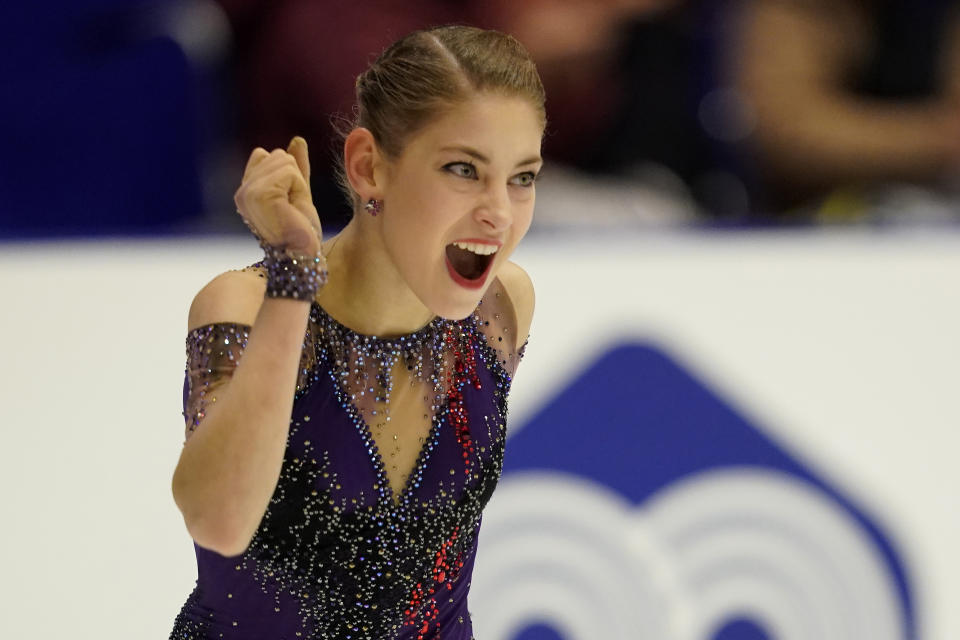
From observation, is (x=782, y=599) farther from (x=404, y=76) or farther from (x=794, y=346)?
(x=404, y=76)

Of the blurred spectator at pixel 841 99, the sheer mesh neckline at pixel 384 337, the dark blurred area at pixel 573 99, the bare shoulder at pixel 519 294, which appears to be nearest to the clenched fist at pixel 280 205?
the sheer mesh neckline at pixel 384 337

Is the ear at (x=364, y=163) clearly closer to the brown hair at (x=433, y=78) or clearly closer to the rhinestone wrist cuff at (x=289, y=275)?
the brown hair at (x=433, y=78)

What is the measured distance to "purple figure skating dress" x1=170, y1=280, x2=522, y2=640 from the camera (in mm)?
1651

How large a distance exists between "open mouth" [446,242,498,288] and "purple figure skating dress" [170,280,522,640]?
149 millimetres

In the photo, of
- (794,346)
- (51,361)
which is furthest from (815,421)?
(51,361)

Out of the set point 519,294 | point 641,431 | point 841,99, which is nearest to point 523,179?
point 519,294

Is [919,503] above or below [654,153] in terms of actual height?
below

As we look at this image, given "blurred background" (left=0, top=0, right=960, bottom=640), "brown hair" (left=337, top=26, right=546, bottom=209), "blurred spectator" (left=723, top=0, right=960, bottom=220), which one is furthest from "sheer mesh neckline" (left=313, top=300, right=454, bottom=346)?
"blurred spectator" (left=723, top=0, right=960, bottom=220)

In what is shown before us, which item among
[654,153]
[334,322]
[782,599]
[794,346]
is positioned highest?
[654,153]

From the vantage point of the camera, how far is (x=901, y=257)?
2.80 metres

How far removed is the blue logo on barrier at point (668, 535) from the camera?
2.70 metres

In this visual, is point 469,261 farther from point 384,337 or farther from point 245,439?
point 245,439

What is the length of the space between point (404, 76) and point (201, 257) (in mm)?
1290

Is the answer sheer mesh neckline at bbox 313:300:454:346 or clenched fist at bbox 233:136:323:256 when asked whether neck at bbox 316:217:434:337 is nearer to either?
sheer mesh neckline at bbox 313:300:454:346
